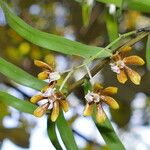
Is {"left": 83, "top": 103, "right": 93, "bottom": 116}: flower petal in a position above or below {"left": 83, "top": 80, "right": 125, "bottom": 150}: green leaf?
above

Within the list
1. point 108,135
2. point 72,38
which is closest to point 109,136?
point 108,135

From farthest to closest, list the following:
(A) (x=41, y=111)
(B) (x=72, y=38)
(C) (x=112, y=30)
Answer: (B) (x=72, y=38)
(C) (x=112, y=30)
(A) (x=41, y=111)

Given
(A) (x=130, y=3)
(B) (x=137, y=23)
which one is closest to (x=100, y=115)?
(A) (x=130, y=3)

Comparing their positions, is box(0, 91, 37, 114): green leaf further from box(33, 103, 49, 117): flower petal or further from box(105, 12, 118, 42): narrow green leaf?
box(105, 12, 118, 42): narrow green leaf

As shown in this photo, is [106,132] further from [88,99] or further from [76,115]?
[76,115]

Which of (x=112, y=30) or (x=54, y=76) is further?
(x=112, y=30)

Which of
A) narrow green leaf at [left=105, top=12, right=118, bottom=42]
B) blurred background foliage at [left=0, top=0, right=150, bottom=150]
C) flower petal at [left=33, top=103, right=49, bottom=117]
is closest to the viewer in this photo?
flower petal at [left=33, top=103, right=49, bottom=117]

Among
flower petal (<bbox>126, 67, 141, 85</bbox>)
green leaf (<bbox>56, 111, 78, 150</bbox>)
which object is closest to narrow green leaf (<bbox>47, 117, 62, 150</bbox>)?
green leaf (<bbox>56, 111, 78, 150</bbox>)

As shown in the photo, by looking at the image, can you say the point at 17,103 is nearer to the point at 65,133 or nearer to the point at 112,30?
the point at 65,133
